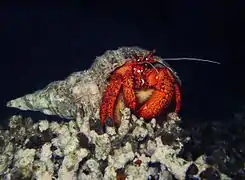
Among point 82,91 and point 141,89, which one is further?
point 141,89

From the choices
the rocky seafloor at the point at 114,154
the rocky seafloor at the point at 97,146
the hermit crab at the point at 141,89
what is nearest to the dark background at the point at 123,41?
the rocky seafloor at the point at 97,146

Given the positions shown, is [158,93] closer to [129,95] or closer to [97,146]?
[129,95]

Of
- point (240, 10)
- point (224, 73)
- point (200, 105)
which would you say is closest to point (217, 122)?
point (200, 105)

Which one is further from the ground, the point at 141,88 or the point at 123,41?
the point at 123,41

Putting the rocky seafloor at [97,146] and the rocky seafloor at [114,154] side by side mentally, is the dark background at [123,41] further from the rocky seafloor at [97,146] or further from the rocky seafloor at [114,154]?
the rocky seafloor at [114,154]

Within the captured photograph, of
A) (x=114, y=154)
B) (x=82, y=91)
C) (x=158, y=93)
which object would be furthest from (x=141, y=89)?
(x=114, y=154)

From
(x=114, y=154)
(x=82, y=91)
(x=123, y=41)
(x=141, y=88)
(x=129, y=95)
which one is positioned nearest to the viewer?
(x=114, y=154)

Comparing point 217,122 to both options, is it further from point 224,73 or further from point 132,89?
point 132,89
